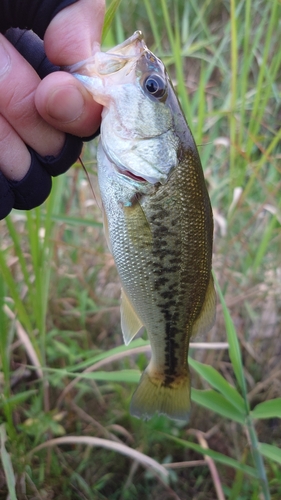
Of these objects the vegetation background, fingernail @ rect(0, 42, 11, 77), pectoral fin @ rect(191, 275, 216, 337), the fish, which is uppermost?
fingernail @ rect(0, 42, 11, 77)

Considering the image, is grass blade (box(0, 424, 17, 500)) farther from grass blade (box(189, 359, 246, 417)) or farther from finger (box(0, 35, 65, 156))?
finger (box(0, 35, 65, 156))

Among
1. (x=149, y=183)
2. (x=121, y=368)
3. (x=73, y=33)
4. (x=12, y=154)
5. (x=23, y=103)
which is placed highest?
(x=73, y=33)

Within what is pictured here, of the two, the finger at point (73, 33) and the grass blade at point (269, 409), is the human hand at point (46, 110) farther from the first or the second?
the grass blade at point (269, 409)

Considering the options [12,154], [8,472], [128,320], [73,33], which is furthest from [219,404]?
[73,33]

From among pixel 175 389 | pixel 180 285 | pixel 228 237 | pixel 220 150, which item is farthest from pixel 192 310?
pixel 220 150

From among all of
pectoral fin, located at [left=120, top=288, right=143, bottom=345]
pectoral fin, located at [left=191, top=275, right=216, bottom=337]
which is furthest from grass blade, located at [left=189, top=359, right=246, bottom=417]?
pectoral fin, located at [left=120, top=288, right=143, bottom=345]

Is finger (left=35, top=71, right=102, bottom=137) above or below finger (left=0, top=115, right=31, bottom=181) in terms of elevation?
above

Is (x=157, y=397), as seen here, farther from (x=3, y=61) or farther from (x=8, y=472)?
(x=3, y=61)
